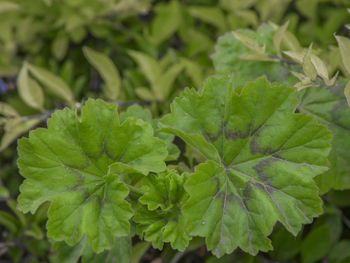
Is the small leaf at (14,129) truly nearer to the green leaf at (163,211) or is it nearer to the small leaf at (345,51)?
the green leaf at (163,211)

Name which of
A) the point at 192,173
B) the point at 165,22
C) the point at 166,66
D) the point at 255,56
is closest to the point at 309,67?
the point at 255,56

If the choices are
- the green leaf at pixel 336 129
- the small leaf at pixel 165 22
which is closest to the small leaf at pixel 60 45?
the small leaf at pixel 165 22

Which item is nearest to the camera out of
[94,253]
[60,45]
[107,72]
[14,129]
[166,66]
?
[94,253]

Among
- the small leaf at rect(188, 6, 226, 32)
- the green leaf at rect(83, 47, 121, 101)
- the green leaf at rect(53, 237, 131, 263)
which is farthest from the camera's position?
the small leaf at rect(188, 6, 226, 32)

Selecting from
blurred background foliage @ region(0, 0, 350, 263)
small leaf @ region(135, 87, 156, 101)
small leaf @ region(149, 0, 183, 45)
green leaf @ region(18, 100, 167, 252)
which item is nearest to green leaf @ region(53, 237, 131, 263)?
blurred background foliage @ region(0, 0, 350, 263)

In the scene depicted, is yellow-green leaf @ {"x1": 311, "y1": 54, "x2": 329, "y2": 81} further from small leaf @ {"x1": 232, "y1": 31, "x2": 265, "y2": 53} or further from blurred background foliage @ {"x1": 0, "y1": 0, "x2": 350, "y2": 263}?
small leaf @ {"x1": 232, "y1": 31, "x2": 265, "y2": 53}

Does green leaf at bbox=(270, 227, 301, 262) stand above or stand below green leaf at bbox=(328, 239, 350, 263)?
above

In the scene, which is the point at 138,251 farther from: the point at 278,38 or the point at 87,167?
the point at 278,38

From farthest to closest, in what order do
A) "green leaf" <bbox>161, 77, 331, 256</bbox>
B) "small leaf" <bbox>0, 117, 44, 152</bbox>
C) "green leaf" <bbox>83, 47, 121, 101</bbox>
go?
1. "green leaf" <bbox>83, 47, 121, 101</bbox>
2. "small leaf" <bbox>0, 117, 44, 152</bbox>
3. "green leaf" <bbox>161, 77, 331, 256</bbox>
